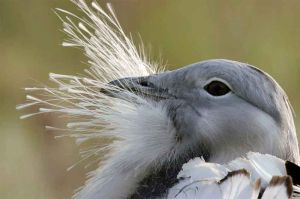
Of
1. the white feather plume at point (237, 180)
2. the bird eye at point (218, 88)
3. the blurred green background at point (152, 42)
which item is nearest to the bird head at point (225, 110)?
the bird eye at point (218, 88)

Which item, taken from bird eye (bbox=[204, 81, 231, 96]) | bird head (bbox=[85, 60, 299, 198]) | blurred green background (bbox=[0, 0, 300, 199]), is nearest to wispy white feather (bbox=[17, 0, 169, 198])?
bird head (bbox=[85, 60, 299, 198])

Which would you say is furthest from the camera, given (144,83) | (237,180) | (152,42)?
(152,42)

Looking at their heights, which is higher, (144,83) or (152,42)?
(152,42)

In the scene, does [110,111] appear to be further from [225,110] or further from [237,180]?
[237,180]

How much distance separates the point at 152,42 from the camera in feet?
18.8

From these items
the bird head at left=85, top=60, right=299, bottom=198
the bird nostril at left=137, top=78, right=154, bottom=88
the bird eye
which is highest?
the bird nostril at left=137, top=78, right=154, bottom=88

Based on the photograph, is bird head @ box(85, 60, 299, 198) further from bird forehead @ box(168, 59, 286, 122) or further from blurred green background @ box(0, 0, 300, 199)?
blurred green background @ box(0, 0, 300, 199)

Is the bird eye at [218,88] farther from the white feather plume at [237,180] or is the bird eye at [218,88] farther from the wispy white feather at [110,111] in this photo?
the white feather plume at [237,180]

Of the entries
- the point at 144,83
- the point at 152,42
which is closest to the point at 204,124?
the point at 144,83

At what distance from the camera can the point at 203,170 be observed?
105 inches

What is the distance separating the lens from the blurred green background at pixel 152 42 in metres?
5.05

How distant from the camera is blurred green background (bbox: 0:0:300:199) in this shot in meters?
5.05

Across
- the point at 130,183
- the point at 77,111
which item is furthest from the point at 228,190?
the point at 77,111

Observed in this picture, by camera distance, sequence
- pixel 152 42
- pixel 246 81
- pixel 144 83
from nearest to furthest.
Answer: pixel 246 81 < pixel 144 83 < pixel 152 42
